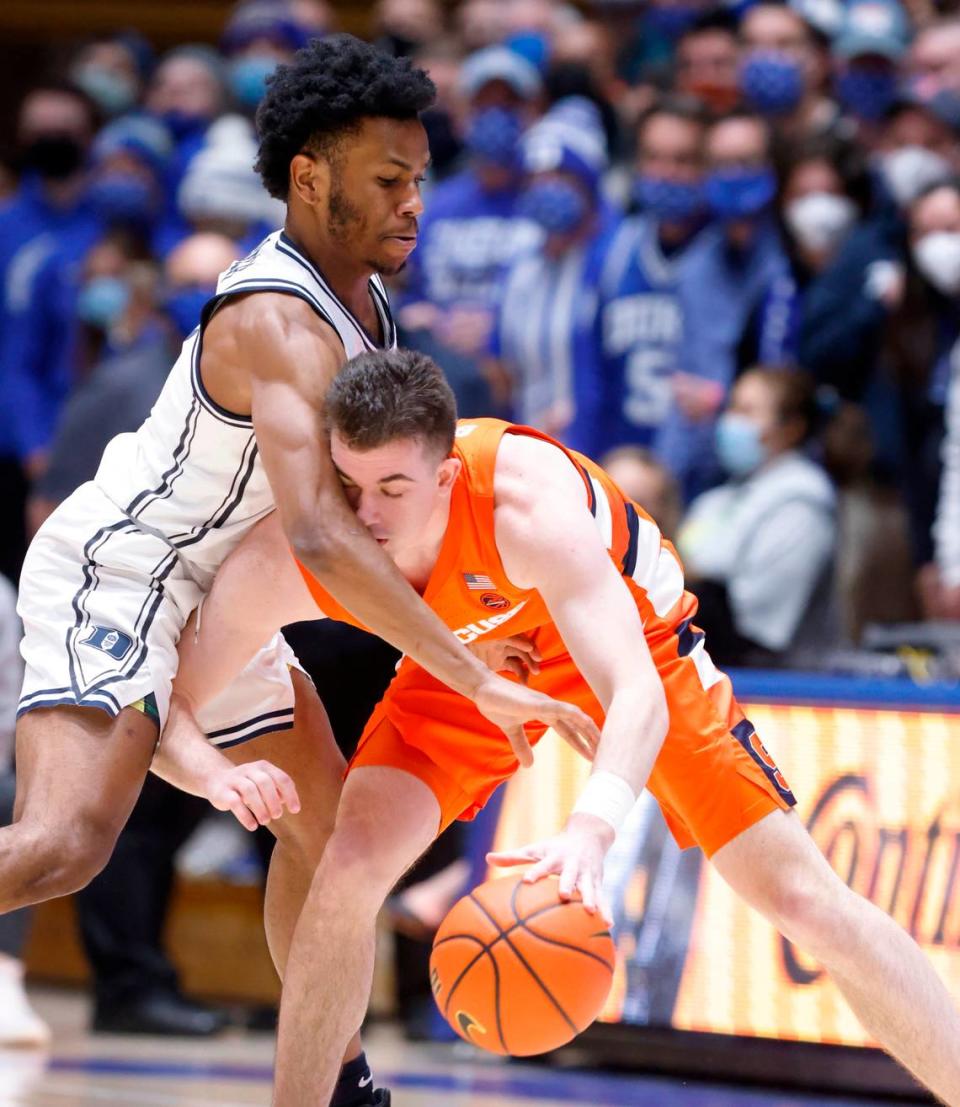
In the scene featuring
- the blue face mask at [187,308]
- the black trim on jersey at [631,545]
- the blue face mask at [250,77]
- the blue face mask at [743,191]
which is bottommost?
the black trim on jersey at [631,545]

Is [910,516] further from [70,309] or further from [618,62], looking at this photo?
[70,309]

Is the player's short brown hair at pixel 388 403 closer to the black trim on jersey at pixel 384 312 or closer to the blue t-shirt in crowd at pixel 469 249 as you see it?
the black trim on jersey at pixel 384 312

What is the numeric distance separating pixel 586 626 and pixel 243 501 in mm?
933

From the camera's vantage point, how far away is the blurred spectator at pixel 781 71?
8.81 meters

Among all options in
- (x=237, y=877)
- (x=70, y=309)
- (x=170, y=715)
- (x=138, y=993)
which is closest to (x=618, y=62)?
(x=70, y=309)

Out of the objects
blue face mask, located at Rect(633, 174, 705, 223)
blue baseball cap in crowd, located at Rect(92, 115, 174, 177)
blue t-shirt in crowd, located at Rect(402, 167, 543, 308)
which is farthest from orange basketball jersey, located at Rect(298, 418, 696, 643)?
blue baseball cap in crowd, located at Rect(92, 115, 174, 177)

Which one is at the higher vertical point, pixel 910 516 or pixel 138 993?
pixel 910 516

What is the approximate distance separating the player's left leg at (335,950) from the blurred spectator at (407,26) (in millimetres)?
6929

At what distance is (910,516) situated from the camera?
309 inches

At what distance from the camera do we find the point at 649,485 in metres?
7.39

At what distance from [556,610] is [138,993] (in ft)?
12.6

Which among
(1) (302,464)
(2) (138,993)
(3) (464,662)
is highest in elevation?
(1) (302,464)

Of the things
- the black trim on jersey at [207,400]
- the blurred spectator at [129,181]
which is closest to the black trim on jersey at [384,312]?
the black trim on jersey at [207,400]

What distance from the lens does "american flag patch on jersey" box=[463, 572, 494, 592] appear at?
430 cm
